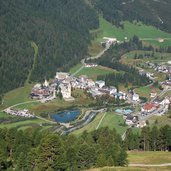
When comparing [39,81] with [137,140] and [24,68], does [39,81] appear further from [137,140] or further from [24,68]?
[137,140]

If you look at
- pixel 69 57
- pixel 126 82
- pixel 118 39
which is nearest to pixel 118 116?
pixel 126 82

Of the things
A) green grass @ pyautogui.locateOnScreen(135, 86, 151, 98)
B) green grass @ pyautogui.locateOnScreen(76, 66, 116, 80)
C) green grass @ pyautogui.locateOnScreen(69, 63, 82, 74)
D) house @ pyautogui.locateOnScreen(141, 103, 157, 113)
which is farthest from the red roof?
green grass @ pyautogui.locateOnScreen(69, 63, 82, 74)

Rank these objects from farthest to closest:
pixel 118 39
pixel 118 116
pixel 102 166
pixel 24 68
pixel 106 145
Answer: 1. pixel 118 39
2. pixel 24 68
3. pixel 118 116
4. pixel 106 145
5. pixel 102 166

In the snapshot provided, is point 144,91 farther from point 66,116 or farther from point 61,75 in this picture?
point 66,116

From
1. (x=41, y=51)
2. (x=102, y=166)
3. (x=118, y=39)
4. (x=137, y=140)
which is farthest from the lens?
(x=118, y=39)

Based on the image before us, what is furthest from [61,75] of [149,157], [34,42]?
[149,157]

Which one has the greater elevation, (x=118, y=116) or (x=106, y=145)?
(x=106, y=145)

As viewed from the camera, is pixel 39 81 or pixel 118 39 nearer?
pixel 39 81

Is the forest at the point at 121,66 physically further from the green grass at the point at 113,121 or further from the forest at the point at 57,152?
the forest at the point at 57,152
